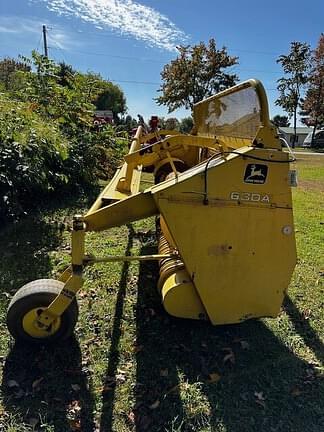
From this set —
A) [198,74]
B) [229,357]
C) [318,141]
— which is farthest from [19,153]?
[318,141]

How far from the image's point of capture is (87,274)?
4570 millimetres

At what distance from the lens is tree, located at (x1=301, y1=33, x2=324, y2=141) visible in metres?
38.0

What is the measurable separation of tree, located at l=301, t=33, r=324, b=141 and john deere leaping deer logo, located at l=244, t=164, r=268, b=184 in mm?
39897

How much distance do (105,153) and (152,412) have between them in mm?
7877

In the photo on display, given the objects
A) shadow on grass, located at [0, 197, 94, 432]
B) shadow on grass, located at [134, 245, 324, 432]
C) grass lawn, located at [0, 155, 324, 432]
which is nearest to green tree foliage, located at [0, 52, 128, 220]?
grass lawn, located at [0, 155, 324, 432]

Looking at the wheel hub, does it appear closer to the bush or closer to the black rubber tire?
the black rubber tire

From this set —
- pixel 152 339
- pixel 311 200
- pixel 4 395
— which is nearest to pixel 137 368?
pixel 152 339

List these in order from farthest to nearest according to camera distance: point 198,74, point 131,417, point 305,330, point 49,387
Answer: point 198,74 < point 305,330 < point 49,387 < point 131,417

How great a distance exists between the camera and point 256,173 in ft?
9.62

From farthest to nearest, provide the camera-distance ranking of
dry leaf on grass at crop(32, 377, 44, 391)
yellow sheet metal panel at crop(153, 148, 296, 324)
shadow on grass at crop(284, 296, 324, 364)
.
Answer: shadow on grass at crop(284, 296, 324, 364)
yellow sheet metal panel at crop(153, 148, 296, 324)
dry leaf on grass at crop(32, 377, 44, 391)

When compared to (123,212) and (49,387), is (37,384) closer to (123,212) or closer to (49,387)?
(49,387)

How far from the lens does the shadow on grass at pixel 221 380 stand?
102 inches

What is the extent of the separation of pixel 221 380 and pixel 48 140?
4.97 meters

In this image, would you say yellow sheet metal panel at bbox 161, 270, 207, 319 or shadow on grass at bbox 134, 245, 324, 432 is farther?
yellow sheet metal panel at bbox 161, 270, 207, 319
